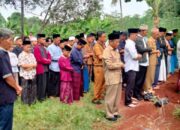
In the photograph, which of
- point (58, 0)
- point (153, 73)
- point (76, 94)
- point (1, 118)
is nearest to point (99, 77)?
point (76, 94)

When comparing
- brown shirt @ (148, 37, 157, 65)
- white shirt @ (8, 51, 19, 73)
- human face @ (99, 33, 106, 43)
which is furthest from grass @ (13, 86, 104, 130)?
brown shirt @ (148, 37, 157, 65)

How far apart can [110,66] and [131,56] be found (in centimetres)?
92

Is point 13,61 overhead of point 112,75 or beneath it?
overhead

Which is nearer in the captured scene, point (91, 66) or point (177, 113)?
point (177, 113)

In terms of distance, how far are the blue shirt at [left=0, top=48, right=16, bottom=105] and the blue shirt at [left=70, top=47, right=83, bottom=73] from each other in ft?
13.8

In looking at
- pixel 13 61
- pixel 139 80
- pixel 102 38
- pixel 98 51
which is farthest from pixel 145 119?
pixel 13 61

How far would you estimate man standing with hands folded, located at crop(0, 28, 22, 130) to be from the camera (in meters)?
5.50

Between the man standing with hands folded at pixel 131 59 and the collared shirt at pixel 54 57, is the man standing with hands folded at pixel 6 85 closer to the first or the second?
the man standing with hands folded at pixel 131 59

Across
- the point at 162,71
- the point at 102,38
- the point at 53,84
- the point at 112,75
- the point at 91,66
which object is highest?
the point at 102,38

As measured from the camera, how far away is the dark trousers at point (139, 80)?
955 centimetres

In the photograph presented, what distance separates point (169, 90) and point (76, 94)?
112 inches

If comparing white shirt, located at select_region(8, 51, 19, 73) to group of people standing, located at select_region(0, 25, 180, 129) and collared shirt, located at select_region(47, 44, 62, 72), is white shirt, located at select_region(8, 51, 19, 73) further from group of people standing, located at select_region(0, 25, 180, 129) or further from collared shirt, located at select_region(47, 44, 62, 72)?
collared shirt, located at select_region(47, 44, 62, 72)

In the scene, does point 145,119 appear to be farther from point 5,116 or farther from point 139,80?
point 5,116

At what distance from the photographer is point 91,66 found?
11211 mm
